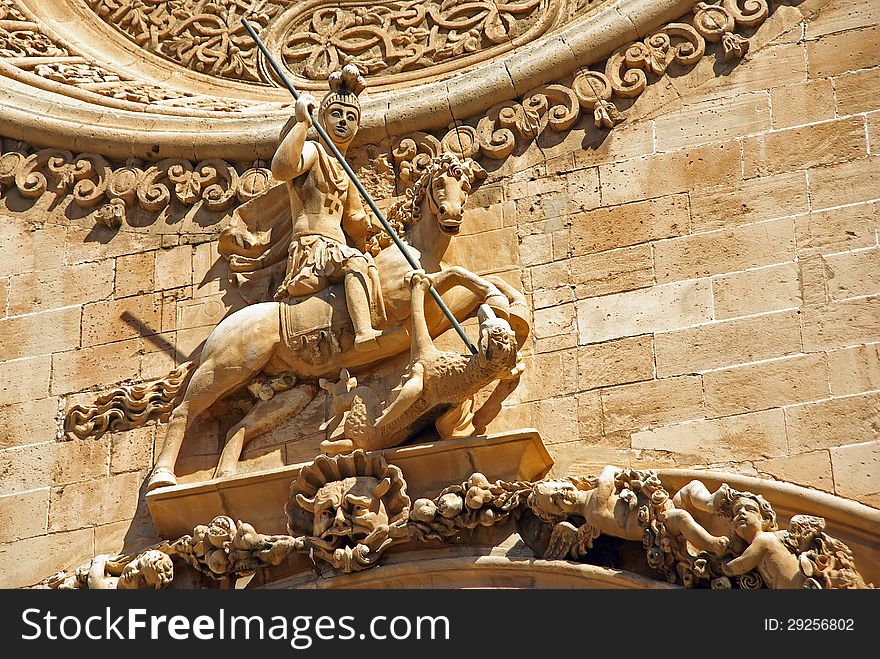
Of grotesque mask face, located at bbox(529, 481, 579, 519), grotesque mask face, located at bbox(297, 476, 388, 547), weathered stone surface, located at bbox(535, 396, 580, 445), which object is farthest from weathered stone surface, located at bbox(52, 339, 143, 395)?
grotesque mask face, located at bbox(529, 481, 579, 519)

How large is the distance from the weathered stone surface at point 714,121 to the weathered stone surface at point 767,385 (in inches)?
55.1

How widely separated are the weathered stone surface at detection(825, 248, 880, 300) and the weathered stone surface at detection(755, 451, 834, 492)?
0.85 m

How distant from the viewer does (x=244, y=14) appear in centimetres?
1255

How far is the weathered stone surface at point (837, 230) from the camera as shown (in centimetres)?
983

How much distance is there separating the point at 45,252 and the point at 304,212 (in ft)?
5.19

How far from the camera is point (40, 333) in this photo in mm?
10930

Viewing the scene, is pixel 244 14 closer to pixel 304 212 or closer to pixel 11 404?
pixel 304 212

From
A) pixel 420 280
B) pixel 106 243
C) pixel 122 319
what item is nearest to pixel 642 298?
pixel 420 280

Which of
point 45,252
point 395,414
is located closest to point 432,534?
point 395,414

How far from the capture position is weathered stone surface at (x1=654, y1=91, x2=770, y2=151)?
10422 millimetres

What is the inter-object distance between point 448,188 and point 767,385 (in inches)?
78.7

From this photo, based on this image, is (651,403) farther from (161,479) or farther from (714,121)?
(161,479)

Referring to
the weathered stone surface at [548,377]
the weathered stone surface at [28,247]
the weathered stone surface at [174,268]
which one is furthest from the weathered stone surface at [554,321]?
the weathered stone surface at [28,247]
